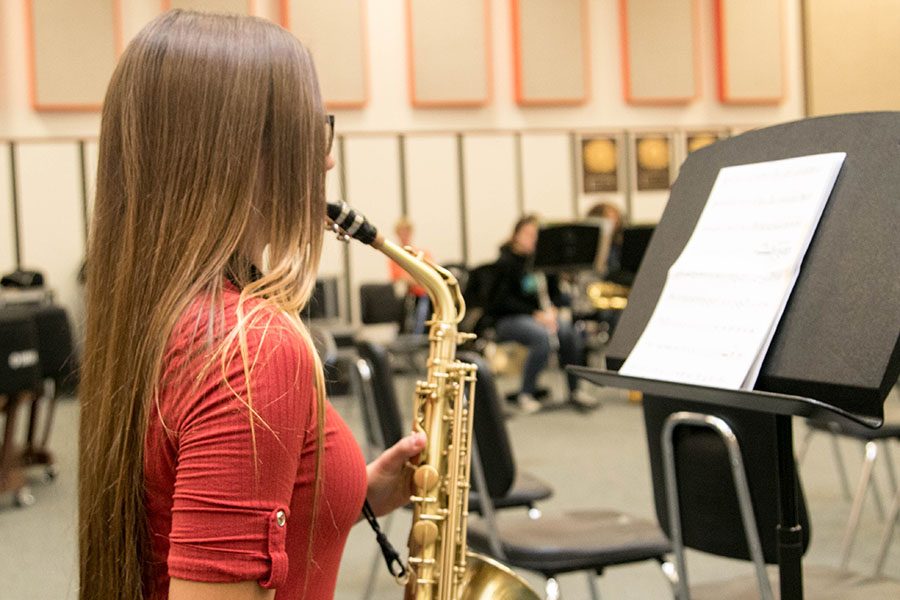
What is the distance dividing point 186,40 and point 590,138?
1077cm

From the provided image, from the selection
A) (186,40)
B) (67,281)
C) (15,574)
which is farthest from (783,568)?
(67,281)

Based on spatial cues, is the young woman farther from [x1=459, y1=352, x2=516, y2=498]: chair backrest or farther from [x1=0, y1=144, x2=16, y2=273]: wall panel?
[x1=0, y1=144, x2=16, y2=273]: wall panel

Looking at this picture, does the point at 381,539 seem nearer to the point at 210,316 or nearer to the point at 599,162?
the point at 210,316

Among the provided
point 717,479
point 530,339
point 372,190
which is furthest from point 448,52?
point 717,479

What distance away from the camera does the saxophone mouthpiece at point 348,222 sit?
1.68 metres

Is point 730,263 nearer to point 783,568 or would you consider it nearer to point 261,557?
point 783,568

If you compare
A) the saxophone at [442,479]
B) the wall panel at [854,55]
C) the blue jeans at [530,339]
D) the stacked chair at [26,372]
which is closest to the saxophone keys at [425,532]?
the saxophone at [442,479]

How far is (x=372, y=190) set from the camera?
36.6 feet

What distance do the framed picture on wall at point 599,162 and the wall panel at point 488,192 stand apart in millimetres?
874

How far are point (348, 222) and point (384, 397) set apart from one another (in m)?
1.99

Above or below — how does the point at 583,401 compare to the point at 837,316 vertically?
below

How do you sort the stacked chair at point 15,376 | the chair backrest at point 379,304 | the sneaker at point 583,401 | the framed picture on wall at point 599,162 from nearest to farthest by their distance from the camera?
the stacked chair at point 15,376
the sneaker at point 583,401
the chair backrest at point 379,304
the framed picture on wall at point 599,162

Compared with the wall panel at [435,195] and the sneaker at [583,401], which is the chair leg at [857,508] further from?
the wall panel at [435,195]

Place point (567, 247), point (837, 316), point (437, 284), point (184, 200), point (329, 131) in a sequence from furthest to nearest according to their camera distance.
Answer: point (567, 247) → point (437, 284) → point (837, 316) → point (329, 131) → point (184, 200)
